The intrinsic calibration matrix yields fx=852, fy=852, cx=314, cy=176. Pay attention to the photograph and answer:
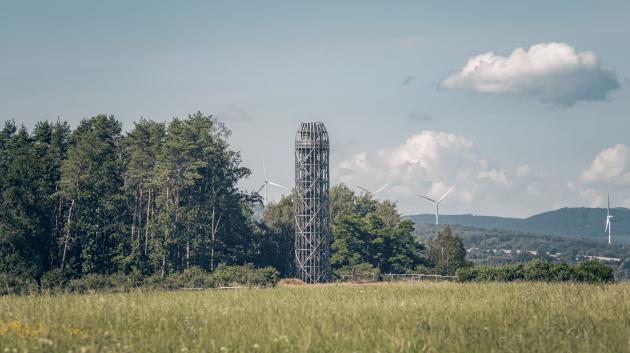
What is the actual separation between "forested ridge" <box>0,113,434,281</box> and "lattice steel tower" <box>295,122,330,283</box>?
6785 millimetres

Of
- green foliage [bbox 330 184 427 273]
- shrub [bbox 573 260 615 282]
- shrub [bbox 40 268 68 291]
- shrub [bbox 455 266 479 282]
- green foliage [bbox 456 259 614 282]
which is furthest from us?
green foliage [bbox 330 184 427 273]

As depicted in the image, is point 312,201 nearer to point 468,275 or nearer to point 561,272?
point 468,275

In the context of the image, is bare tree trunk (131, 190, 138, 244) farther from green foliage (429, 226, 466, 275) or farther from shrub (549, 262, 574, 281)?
shrub (549, 262, 574, 281)

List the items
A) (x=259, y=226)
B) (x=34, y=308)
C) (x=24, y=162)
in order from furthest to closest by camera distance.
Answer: (x=259, y=226), (x=24, y=162), (x=34, y=308)

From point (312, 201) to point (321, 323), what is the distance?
7501 centimetres

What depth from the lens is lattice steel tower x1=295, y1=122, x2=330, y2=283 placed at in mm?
97562

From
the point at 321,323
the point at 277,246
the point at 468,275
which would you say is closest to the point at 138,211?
the point at 277,246

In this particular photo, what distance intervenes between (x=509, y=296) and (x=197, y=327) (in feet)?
40.5

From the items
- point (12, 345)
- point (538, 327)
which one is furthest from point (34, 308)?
point (538, 327)

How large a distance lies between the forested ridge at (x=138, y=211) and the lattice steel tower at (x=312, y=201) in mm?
6785

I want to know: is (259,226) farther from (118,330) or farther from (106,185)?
(118,330)

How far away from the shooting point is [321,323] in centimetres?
2300

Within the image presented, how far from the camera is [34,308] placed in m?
26.4

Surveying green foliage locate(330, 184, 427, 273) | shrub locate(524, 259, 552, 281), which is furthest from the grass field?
green foliage locate(330, 184, 427, 273)
